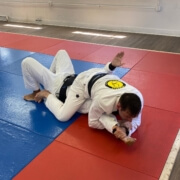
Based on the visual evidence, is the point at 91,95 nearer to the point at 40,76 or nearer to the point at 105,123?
the point at 105,123

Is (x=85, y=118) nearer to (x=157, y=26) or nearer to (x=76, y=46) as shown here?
(x=76, y=46)

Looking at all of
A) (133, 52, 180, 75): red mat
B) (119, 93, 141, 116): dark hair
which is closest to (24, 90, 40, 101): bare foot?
(119, 93, 141, 116): dark hair

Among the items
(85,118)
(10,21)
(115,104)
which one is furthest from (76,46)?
(10,21)

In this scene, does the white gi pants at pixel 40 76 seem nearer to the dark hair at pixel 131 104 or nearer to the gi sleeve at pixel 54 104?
the gi sleeve at pixel 54 104

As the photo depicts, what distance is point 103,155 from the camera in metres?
2.48

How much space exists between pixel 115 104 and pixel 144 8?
455 centimetres

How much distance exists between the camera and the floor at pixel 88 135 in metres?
2.32

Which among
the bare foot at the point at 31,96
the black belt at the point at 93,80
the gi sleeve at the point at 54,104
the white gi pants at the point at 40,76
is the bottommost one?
the bare foot at the point at 31,96

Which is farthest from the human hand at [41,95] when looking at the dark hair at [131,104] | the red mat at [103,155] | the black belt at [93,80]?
the dark hair at [131,104]

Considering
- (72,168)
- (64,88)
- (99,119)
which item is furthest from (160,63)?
(72,168)

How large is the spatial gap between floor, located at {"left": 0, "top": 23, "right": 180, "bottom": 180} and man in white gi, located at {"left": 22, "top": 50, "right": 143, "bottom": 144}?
5.7 inches

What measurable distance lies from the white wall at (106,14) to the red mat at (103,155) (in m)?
3.94

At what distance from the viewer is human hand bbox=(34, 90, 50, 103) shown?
3.33 m

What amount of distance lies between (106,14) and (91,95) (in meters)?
4.69
